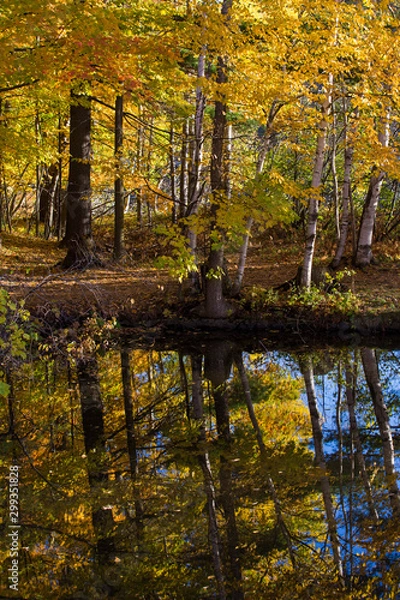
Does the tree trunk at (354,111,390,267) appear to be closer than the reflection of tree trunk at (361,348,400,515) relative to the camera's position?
No

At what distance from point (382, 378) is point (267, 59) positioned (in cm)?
546

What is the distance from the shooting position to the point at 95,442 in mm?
6582

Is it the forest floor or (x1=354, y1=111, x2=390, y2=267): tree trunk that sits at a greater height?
(x1=354, y1=111, x2=390, y2=267): tree trunk

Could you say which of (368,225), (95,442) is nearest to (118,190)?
(368,225)

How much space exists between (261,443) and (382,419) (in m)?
1.80

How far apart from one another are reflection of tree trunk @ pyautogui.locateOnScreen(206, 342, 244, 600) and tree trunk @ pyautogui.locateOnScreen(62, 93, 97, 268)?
471 cm

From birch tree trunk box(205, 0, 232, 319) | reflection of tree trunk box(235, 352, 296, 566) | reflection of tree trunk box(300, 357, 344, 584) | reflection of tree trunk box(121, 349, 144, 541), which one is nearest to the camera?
reflection of tree trunk box(300, 357, 344, 584)

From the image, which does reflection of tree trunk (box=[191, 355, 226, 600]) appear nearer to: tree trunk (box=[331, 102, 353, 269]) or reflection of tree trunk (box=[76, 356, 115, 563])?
reflection of tree trunk (box=[76, 356, 115, 563])

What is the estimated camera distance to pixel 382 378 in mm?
9273

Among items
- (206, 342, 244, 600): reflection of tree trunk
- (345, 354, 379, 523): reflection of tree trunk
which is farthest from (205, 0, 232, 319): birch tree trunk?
(345, 354, 379, 523): reflection of tree trunk

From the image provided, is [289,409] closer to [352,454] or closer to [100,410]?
[352,454]

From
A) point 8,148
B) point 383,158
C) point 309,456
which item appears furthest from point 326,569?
point 8,148

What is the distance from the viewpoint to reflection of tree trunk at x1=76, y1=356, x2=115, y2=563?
4.64m

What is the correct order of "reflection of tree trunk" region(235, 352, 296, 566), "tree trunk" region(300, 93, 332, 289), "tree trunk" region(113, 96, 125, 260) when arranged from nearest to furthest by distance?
"reflection of tree trunk" region(235, 352, 296, 566)
"tree trunk" region(300, 93, 332, 289)
"tree trunk" region(113, 96, 125, 260)
